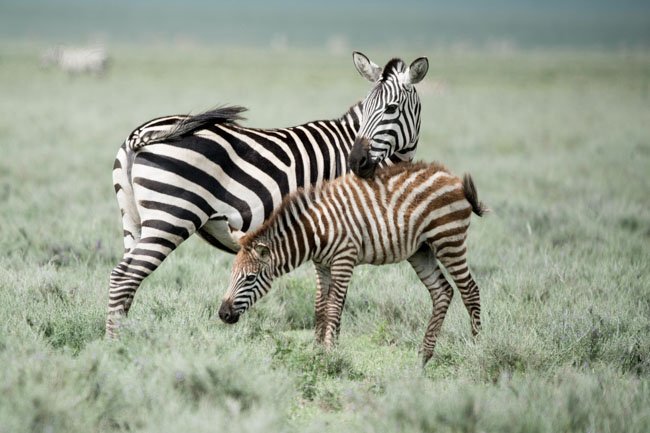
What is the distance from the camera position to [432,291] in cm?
605

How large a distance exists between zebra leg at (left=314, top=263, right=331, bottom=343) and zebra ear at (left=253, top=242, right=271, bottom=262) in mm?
699

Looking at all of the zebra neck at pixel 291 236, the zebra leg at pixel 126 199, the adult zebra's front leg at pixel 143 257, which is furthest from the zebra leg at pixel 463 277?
the zebra leg at pixel 126 199

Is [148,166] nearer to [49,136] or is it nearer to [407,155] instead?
[407,155]

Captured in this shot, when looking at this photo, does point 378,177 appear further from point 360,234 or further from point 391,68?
point 391,68

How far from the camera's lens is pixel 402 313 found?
6.71 metres

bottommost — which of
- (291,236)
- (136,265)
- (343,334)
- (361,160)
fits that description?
(343,334)

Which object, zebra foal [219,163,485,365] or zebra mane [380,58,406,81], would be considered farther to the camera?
zebra mane [380,58,406,81]

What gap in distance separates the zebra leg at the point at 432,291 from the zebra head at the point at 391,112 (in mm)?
817

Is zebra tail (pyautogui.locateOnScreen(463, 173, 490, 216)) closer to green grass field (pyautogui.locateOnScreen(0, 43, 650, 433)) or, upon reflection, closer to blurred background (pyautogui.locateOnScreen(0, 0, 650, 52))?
green grass field (pyautogui.locateOnScreen(0, 43, 650, 433))

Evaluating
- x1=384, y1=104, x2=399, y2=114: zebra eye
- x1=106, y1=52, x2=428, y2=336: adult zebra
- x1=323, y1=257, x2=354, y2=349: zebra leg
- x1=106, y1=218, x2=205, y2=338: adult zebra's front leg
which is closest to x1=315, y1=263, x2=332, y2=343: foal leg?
x1=323, y1=257, x2=354, y2=349: zebra leg

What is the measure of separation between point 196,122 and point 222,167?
0.39m

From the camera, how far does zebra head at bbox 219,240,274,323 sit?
5406 millimetres

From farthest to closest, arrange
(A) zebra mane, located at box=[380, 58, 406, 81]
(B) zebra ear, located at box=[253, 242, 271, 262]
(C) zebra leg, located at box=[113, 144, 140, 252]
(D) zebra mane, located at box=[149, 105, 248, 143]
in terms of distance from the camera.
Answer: (A) zebra mane, located at box=[380, 58, 406, 81], (C) zebra leg, located at box=[113, 144, 140, 252], (D) zebra mane, located at box=[149, 105, 248, 143], (B) zebra ear, located at box=[253, 242, 271, 262]

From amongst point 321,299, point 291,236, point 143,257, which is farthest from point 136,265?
point 321,299
